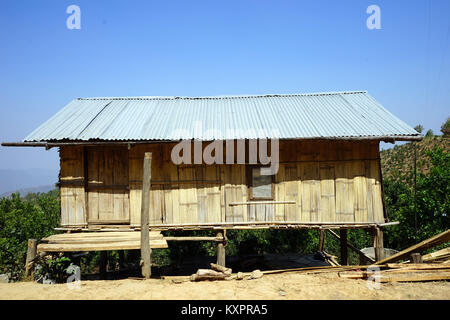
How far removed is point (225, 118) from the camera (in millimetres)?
11664

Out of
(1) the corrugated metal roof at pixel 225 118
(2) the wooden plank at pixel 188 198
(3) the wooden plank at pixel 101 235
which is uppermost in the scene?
(1) the corrugated metal roof at pixel 225 118

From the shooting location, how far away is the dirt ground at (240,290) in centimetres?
745

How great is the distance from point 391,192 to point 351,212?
67.5 ft

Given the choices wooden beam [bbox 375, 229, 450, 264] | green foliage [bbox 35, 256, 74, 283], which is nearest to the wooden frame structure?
green foliage [bbox 35, 256, 74, 283]

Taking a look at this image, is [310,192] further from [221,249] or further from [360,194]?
[221,249]

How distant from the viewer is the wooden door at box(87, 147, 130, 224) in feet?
34.6

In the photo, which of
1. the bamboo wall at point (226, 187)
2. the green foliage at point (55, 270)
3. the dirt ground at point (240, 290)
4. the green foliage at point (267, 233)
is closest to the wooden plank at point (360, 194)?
the bamboo wall at point (226, 187)

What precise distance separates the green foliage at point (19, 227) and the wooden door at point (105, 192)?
7.90 metres


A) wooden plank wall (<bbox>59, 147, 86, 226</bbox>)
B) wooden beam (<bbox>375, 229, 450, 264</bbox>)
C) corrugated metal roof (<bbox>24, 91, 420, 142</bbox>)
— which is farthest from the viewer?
wooden plank wall (<bbox>59, 147, 86, 226</bbox>)

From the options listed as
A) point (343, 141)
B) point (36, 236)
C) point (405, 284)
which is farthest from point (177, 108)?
point (36, 236)

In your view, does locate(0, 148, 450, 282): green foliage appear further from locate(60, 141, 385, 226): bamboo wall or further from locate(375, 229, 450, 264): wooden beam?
locate(375, 229, 450, 264): wooden beam

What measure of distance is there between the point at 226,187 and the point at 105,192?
4.16m

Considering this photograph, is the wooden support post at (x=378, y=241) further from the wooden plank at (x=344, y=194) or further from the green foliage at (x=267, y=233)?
the green foliage at (x=267, y=233)

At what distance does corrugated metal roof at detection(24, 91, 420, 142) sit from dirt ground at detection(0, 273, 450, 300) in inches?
173
